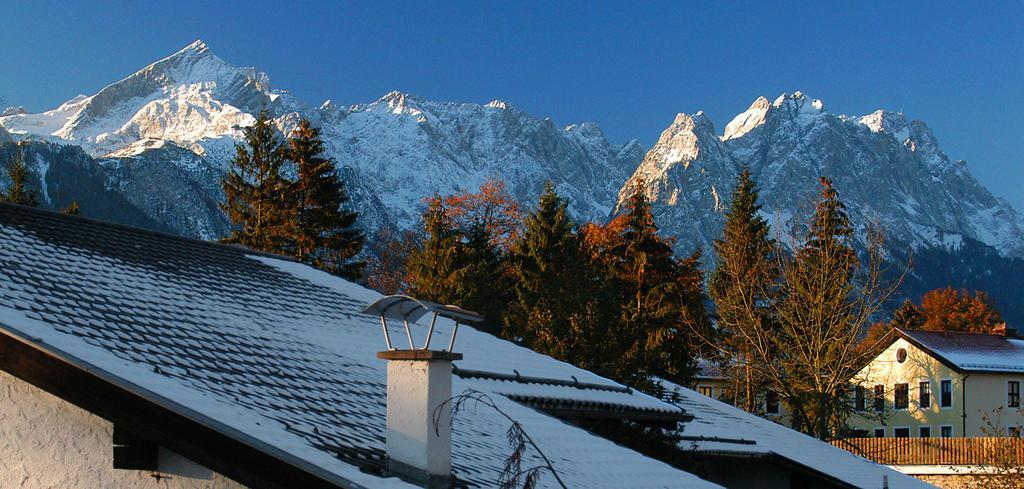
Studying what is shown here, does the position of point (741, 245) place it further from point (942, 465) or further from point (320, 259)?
point (320, 259)

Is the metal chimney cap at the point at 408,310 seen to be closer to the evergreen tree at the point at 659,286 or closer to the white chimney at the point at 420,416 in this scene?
the white chimney at the point at 420,416

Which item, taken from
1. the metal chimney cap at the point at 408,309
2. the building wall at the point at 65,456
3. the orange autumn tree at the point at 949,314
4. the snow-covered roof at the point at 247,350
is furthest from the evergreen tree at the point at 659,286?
the building wall at the point at 65,456

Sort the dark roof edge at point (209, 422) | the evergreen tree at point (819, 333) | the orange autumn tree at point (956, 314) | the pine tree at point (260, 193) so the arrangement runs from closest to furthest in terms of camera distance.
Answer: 1. the dark roof edge at point (209, 422)
2. the evergreen tree at point (819, 333)
3. the pine tree at point (260, 193)
4. the orange autumn tree at point (956, 314)

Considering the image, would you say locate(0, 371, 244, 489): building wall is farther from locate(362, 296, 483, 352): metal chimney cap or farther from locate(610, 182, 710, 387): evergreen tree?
locate(610, 182, 710, 387): evergreen tree

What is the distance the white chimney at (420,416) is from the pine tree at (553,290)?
66.6 feet

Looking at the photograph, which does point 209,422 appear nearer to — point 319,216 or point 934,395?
point 319,216

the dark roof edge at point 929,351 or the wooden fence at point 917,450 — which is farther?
the dark roof edge at point 929,351

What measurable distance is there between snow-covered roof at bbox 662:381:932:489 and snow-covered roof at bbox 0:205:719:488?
367 centimetres

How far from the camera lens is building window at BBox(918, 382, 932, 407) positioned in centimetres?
5794

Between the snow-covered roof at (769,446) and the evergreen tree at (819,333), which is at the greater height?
the evergreen tree at (819,333)

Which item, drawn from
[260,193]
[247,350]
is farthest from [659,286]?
[247,350]

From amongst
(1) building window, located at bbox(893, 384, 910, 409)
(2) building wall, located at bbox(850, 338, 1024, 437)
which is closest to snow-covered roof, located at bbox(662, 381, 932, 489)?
(2) building wall, located at bbox(850, 338, 1024, 437)

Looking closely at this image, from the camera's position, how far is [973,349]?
58.7 meters

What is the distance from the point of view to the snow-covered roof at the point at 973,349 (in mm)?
56250
